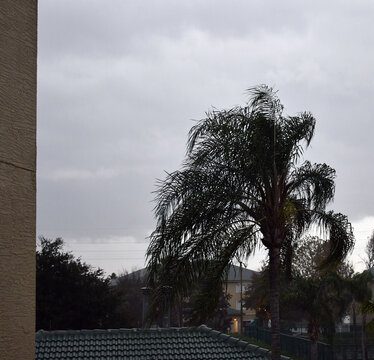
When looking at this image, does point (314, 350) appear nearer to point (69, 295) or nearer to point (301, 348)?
point (301, 348)

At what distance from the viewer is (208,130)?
14906 mm

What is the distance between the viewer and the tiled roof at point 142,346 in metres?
19.2

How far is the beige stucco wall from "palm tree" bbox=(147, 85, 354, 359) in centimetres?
1053

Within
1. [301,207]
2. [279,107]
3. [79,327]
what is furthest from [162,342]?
[79,327]

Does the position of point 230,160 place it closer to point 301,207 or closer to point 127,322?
point 301,207

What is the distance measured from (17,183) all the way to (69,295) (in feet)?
113

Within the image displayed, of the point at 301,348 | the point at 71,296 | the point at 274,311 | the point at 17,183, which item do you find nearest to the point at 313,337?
the point at 301,348

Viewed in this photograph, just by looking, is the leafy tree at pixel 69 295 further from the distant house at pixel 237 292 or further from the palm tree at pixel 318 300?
the distant house at pixel 237 292

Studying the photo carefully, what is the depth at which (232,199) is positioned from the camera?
14.4 metres

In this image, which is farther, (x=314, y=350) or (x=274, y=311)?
(x=314, y=350)

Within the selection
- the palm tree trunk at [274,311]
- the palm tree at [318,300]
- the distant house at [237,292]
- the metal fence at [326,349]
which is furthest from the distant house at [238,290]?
the palm tree trunk at [274,311]

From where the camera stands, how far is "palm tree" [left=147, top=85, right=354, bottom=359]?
A: 13625 millimetres

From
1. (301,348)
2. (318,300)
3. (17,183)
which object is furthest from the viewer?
(301,348)

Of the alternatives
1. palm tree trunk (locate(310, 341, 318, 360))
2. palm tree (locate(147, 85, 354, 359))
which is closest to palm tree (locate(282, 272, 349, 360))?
palm tree trunk (locate(310, 341, 318, 360))
